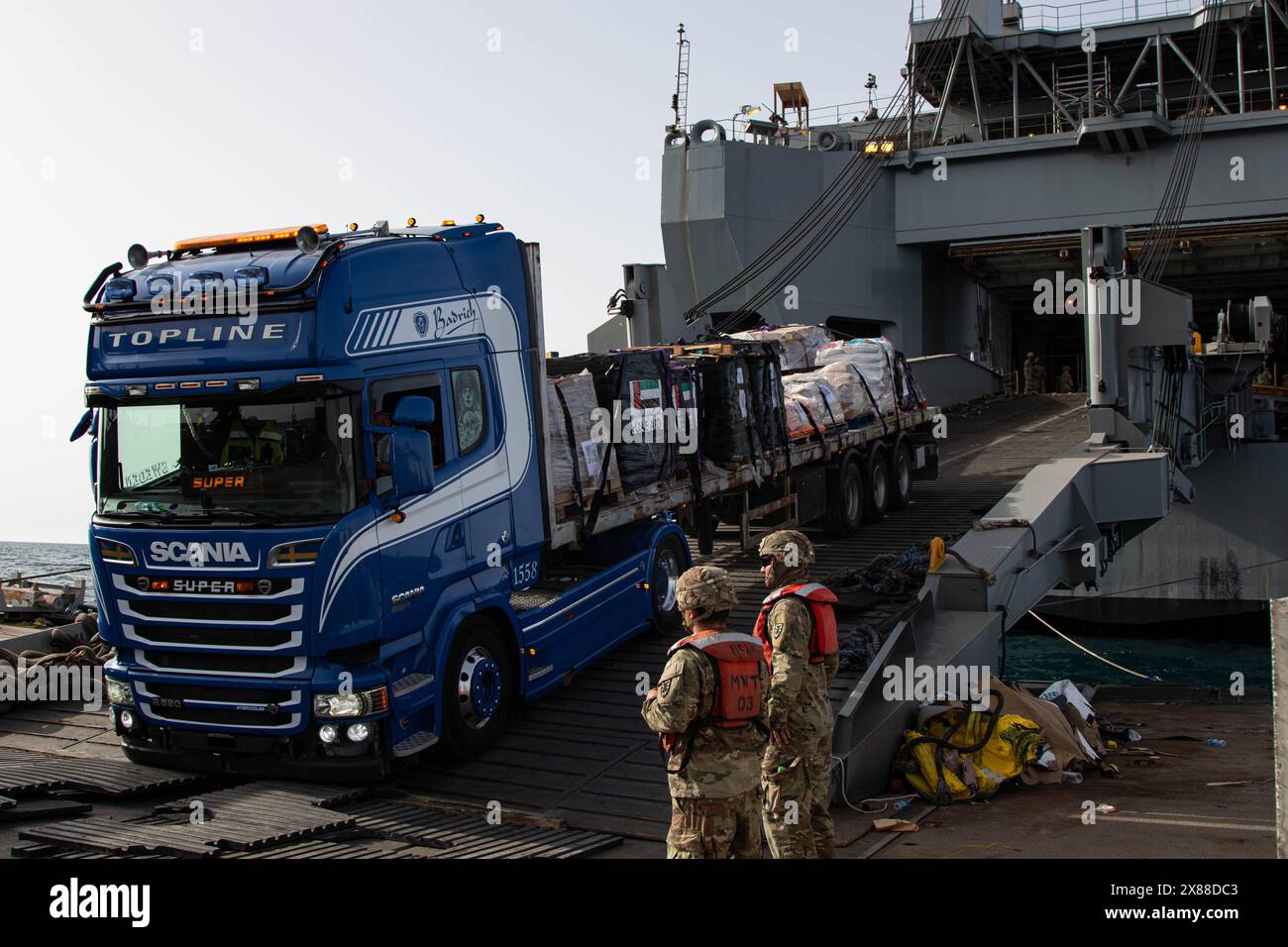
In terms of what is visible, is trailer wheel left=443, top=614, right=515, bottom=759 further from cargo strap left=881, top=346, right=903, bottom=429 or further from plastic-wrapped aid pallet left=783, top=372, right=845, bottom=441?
cargo strap left=881, top=346, right=903, bottom=429

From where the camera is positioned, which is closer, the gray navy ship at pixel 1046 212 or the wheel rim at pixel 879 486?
the wheel rim at pixel 879 486

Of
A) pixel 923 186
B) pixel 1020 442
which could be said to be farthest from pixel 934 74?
pixel 1020 442

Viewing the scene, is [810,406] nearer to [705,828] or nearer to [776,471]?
[776,471]

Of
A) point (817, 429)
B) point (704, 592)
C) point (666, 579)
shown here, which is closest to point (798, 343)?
point (817, 429)

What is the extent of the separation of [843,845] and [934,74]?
3110 cm

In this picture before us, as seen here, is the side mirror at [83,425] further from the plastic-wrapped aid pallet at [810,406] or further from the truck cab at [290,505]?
the plastic-wrapped aid pallet at [810,406]

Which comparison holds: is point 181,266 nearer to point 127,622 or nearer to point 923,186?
point 127,622

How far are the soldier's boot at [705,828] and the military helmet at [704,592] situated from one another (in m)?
0.82

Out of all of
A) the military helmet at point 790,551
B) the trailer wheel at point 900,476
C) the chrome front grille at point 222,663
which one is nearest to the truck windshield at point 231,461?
the chrome front grille at point 222,663

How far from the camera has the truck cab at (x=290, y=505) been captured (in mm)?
6809

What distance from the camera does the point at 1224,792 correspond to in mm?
7930

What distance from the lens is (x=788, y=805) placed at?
230 inches

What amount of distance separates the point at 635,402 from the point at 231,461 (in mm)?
4161

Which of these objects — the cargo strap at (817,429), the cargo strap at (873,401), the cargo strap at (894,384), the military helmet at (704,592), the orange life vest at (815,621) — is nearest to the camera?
the military helmet at (704,592)
